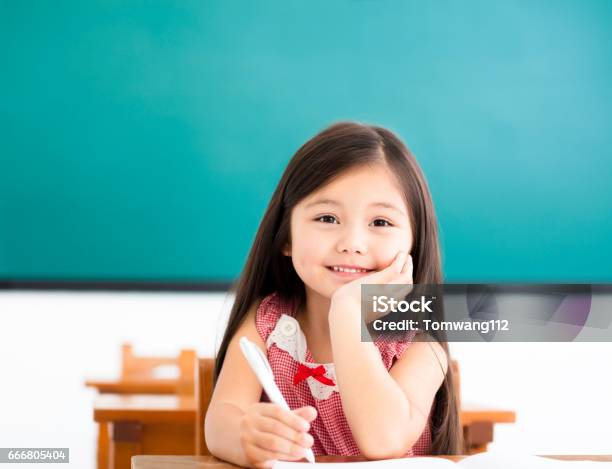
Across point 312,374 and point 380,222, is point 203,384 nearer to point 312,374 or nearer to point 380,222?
point 312,374

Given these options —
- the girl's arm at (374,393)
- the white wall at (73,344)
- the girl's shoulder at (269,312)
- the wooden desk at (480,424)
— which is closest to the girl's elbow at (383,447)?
the girl's arm at (374,393)

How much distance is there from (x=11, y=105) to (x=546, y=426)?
258cm

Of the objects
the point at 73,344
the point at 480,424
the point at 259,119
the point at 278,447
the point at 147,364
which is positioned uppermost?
the point at 259,119

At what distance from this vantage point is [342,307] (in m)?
0.83

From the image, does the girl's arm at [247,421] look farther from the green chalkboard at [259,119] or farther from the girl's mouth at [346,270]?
the green chalkboard at [259,119]

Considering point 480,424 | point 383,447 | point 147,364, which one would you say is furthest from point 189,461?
point 147,364

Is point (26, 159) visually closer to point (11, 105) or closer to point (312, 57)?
point (11, 105)

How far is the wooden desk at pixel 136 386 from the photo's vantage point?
250cm

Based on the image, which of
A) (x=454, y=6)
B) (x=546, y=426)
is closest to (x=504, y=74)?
(x=454, y=6)

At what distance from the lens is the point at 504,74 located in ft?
9.92

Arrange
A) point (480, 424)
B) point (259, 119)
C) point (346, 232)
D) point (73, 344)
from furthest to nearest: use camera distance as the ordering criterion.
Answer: point (259, 119) < point (73, 344) < point (480, 424) < point (346, 232)

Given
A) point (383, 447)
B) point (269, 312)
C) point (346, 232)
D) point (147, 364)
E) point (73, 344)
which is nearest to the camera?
point (383, 447)

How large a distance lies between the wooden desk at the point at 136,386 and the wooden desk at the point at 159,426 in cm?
47

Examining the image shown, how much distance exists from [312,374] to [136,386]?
1.73 metres
